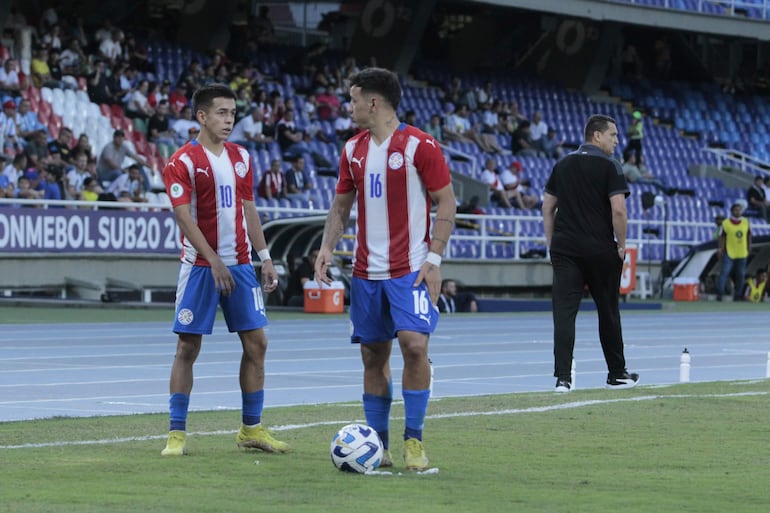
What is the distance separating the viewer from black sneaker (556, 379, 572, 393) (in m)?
13.0

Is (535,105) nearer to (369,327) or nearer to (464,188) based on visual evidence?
(464,188)

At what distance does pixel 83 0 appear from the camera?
36625mm

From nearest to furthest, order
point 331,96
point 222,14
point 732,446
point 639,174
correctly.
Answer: point 732,446 → point 331,96 → point 222,14 → point 639,174

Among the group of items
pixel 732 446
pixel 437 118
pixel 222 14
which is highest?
pixel 222 14

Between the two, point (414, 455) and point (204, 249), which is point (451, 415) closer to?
point (414, 455)

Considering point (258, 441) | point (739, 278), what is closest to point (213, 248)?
point (258, 441)

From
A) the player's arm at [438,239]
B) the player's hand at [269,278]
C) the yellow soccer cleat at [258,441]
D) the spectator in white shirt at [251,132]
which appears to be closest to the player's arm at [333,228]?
the player's hand at [269,278]

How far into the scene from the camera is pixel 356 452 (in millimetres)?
8070

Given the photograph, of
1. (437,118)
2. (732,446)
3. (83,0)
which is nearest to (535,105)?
(437,118)

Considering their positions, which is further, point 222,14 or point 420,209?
point 222,14

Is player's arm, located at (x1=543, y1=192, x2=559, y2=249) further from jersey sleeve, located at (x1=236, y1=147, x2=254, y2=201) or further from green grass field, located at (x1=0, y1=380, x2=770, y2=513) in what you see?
jersey sleeve, located at (x1=236, y1=147, x2=254, y2=201)

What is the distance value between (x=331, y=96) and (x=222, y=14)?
4176mm

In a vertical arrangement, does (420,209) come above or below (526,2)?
below

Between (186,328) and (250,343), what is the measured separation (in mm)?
409
